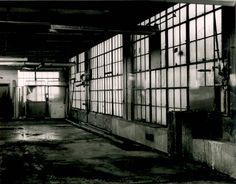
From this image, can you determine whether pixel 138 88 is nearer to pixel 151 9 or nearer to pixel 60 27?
pixel 151 9

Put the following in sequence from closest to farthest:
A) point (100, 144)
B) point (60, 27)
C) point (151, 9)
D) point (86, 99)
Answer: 1. point (60, 27)
2. point (151, 9)
3. point (100, 144)
4. point (86, 99)

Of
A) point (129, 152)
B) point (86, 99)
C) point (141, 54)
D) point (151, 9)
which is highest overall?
point (151, 9)

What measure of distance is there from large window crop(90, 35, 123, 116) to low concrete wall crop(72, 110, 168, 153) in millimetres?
387

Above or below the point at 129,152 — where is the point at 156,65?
above

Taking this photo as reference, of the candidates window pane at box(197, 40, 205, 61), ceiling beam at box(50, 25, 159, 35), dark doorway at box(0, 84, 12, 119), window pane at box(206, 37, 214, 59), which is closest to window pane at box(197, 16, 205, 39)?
window pane at box(197, 40, 205, 61)

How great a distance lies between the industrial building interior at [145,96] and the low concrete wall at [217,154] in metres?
0.02

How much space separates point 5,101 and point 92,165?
1728 centimetres

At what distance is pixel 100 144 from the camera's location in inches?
424

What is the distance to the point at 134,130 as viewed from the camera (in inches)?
440

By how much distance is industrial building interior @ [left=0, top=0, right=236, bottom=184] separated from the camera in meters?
6.69

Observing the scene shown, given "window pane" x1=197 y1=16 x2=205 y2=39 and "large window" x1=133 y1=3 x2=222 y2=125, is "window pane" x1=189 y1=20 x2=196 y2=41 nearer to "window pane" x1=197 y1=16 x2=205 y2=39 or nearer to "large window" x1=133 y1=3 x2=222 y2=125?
"large window" x1=133 y1=3 x2=222 y2=125

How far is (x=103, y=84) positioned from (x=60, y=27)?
22.5ft

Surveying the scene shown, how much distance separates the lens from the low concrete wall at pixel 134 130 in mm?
9273

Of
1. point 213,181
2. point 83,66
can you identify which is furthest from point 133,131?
point 83,66
